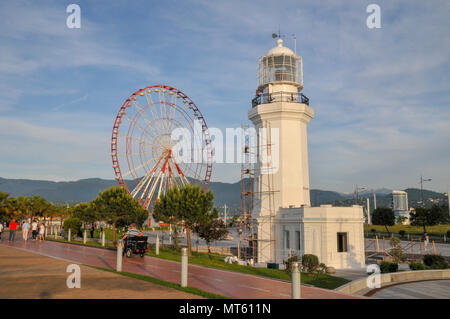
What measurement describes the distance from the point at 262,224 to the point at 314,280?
42.3 ft

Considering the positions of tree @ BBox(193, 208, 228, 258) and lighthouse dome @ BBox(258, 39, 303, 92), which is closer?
tree @ BBox(193, 208, 228, 258)

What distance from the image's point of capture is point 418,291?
16.9 metres

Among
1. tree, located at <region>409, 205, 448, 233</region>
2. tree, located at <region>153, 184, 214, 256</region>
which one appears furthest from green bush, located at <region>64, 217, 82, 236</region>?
tree, located at <region>409, 205, 448, 233</region>

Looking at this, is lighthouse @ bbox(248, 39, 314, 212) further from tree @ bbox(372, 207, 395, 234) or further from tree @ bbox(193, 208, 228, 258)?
tree @ bbox(372, 207, 395, 234)

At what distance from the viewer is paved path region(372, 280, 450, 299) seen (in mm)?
15500

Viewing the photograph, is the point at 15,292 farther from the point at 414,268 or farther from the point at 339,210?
the point at 339,210

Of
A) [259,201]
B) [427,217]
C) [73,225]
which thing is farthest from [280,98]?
[427,217]

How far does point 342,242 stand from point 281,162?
8.42 m

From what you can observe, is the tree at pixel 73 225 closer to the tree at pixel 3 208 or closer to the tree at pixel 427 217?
the tree at pixel 3 208

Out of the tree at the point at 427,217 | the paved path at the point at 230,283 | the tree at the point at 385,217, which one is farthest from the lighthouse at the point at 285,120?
the tree at the point at 385,217

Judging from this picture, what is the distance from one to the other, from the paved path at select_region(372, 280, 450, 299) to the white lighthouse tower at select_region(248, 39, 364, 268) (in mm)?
9461

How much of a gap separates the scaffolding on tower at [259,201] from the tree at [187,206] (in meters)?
4.87

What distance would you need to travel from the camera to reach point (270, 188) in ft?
109

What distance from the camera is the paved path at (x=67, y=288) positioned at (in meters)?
9.88
